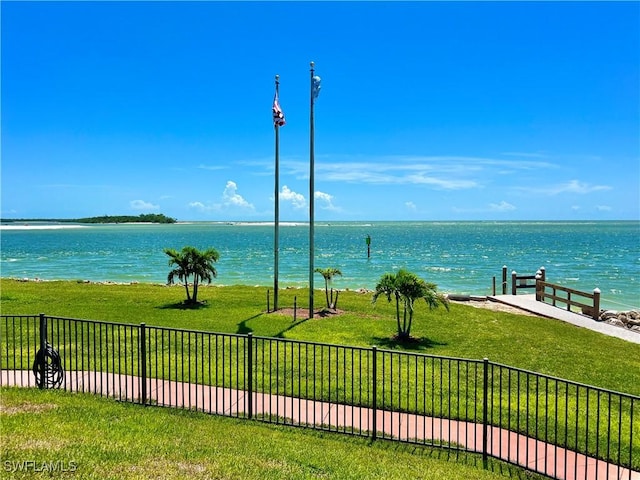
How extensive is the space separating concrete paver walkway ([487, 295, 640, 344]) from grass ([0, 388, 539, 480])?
14.1 metres

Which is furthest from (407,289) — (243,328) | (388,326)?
(243,328)

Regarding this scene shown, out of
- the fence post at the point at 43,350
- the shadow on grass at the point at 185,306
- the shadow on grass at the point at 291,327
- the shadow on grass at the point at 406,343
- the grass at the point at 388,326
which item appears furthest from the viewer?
the shadow on grass at the point at 185,306

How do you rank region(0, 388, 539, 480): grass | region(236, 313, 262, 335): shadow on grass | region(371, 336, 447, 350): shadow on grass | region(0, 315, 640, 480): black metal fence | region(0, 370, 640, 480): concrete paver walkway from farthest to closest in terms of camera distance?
1. region(236, 313, 262, 335): shadow on grass
2. region(371, 336, 447, 350): shadow on grass
3. region(0, 315, 640, 480): black metal fence
4. region(0, 370, 640, 480): concrete paver walkway
5. region(0, 388, 539, 480): grass

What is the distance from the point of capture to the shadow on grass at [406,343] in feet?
45.7

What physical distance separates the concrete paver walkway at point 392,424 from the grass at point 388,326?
448 cm

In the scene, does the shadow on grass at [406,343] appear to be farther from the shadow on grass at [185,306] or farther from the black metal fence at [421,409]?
the shadow on grass at [185,306]

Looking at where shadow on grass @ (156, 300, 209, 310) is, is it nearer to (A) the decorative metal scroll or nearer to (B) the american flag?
(B) the american flag

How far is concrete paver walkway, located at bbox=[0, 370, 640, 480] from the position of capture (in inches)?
259

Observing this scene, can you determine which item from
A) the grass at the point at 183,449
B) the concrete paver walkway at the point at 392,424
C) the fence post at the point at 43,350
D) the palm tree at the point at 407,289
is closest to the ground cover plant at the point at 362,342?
the concrete paver walkway at the point at 392,424

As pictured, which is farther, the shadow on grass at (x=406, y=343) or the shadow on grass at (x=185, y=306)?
the shadow on grass at (x=185, y=306)

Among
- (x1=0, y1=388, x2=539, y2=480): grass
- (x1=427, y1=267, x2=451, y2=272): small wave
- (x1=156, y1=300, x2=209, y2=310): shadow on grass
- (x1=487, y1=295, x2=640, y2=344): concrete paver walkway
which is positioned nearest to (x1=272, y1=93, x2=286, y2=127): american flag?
(x1=156, y1=300, x2=209, y2=310): shadow on grass

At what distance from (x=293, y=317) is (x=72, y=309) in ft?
29.3

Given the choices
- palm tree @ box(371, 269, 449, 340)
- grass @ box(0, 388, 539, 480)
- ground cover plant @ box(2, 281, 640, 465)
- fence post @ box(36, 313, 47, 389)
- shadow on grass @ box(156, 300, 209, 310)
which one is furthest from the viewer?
shadow on grass @ box(156, 300, 209, 310)

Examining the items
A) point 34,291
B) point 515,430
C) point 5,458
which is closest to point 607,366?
point 515,430
